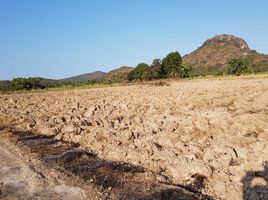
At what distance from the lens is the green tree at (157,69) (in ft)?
269

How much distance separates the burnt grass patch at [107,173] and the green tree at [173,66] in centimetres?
6926

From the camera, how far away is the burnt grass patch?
7.82 m

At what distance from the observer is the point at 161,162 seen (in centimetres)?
960

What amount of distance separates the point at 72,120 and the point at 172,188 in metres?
10.0

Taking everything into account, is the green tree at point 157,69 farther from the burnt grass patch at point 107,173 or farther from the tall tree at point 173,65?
the burnt grass patch at point 107,173

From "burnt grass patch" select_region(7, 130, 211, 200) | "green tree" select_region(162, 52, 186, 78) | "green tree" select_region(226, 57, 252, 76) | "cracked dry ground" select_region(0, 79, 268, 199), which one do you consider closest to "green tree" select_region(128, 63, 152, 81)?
"green tree" select_region(162, 52, 186, 78)

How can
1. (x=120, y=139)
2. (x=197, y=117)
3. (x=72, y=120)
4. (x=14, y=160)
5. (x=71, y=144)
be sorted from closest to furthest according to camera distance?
(x=14, y=160) → (x=120, y=139) → (x=71, y=144) → (x=197, y=117) → (x=72, y=120)

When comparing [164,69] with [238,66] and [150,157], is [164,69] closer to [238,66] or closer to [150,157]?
[238,66]

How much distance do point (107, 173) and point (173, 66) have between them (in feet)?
247

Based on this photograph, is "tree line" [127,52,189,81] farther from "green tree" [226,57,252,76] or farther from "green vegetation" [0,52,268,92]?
"green tree" [226,57,252,76]

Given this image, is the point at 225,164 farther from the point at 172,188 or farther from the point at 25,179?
the point at 25,179

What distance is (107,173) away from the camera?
9.38 meters

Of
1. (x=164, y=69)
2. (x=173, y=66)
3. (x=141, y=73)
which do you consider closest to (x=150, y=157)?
(x=173, y=66)

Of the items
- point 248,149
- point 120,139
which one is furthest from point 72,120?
point 248,149
